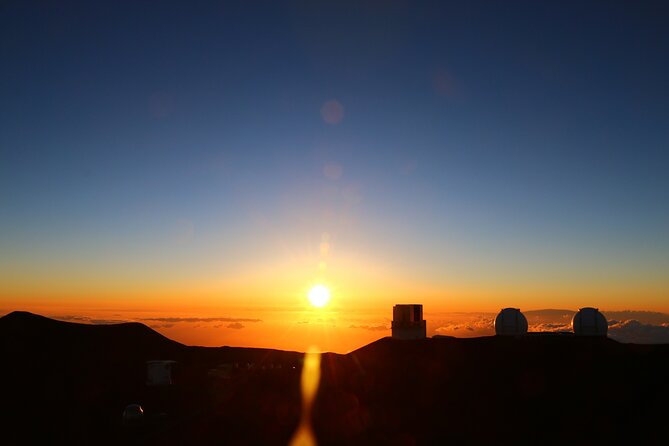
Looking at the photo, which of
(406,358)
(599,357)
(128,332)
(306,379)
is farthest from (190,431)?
(128,332)

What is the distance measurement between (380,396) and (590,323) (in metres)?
19.2

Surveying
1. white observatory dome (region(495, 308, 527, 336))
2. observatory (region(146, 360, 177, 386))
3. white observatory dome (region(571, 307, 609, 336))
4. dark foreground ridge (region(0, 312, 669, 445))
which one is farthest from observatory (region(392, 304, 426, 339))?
observatory (region(146, 360, 177, 386))

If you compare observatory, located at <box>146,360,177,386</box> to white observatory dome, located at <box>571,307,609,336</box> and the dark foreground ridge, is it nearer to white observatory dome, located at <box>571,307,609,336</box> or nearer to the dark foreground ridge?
the dark foreground ridge

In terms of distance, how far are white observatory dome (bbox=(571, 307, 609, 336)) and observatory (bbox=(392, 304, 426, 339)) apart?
43.8 ft

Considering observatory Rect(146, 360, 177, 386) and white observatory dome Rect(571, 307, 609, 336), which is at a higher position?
white observatory dome Rect(571, 307, 609, 336)

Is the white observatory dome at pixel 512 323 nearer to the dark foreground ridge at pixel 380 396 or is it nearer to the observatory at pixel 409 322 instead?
the dark foreground ridge at pixel 380 396

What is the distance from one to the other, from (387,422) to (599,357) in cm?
1678

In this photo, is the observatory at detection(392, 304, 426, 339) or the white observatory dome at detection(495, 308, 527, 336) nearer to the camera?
the white observatory dome at detection(495, 308, 527, 336)

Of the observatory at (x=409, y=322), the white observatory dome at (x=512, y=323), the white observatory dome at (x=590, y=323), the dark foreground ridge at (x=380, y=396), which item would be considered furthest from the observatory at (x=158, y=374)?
the white observatory dome at (x=590, y=323)

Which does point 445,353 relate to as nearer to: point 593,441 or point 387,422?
point 387,422

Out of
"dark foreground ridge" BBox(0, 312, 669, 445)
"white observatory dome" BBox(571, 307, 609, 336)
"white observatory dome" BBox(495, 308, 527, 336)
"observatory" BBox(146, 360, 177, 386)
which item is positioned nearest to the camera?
"dark foreground ridge" BBox(0, 312, 669, 445)

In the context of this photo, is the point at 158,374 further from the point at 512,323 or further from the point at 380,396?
the point at 512,323

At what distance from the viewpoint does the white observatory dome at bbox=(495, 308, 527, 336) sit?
4528cm

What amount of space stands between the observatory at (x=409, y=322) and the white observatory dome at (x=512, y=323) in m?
7.17
